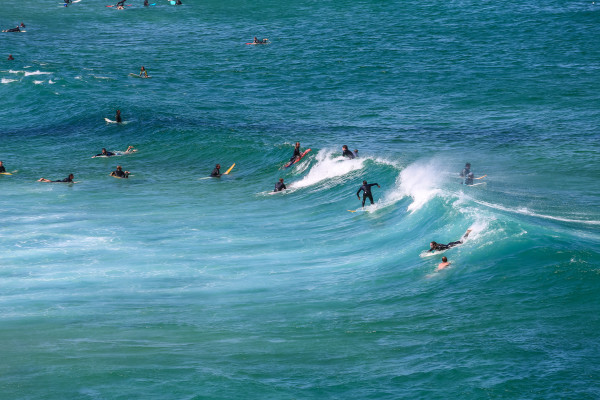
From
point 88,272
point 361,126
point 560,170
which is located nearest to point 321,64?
point 361,126

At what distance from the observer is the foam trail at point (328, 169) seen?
43531 mm

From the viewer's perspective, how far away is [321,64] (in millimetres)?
70750

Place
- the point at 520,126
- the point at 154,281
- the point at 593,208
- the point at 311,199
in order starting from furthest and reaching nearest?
the point at 520,126 < the point at 311,199 < the point at 593,208 < the point at 154,281

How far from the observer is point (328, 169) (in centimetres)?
4453

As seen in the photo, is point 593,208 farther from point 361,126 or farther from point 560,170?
point 361,126

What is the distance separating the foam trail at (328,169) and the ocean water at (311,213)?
7.3 inches

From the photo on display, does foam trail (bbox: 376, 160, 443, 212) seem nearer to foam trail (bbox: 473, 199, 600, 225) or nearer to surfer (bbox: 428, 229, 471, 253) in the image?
foam trail (bbox: 473, 199, 600, 225)

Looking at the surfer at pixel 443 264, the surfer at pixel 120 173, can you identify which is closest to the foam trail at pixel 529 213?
the surfer at pixel 443 264

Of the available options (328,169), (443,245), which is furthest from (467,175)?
(443,245)

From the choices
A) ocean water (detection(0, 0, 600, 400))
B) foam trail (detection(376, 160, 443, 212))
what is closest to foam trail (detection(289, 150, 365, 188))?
ocean water (detection(0, 0, 600, 400))

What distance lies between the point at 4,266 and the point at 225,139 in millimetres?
24758

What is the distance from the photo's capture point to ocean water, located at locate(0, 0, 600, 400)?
20.0 meters

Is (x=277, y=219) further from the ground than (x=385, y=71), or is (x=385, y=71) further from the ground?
(x=385, y=71)

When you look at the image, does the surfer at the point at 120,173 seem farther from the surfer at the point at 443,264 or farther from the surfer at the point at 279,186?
the surfer at the point at 443,264
